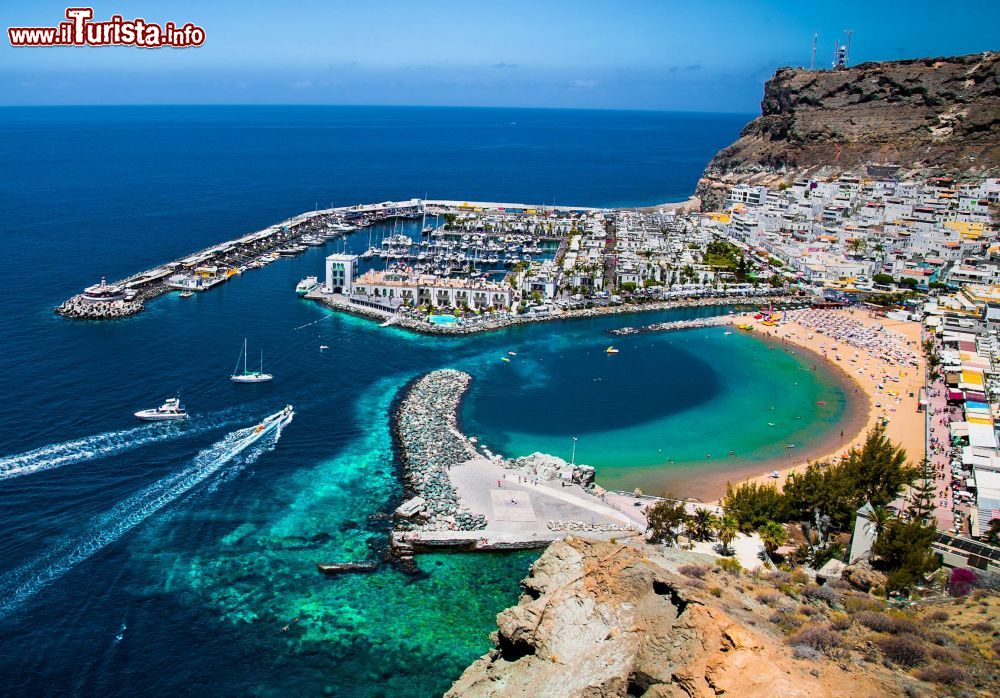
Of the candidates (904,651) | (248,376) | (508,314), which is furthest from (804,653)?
(508,314)

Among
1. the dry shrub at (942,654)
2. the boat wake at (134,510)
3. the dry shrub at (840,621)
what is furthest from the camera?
the boat wake at (134,510)

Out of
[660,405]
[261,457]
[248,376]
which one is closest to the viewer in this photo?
[261,457]

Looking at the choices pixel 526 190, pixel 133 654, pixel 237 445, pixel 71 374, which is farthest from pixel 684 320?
pixel 526 190

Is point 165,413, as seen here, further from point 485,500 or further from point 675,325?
point 675,325

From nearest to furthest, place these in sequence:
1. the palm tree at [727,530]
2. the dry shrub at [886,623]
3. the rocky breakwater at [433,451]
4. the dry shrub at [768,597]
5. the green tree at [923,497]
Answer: the dry shrub at [886,623]
the dry shrub at [768,597]
the palm tree at [727,530]
the green tree at [923,497]
the rocky breakwater at [433,451]

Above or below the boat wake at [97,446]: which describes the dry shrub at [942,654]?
above

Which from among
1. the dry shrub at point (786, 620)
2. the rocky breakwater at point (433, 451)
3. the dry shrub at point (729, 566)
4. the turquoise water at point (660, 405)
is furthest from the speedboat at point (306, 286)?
the dry shrub at point (786, 620)

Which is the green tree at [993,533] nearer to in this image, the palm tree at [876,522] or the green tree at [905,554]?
the green tree at [905,554]
